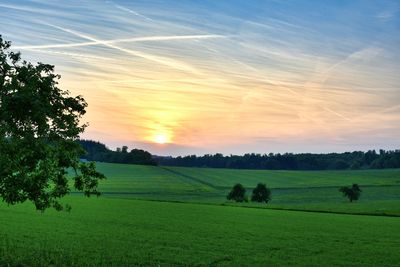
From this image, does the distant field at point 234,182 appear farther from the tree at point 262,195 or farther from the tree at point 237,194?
the tree at point 237,194

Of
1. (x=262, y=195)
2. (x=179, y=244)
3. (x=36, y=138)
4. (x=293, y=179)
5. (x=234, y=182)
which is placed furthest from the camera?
(x=293, y=179)

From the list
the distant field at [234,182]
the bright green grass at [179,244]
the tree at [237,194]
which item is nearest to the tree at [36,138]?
the bright green grass at [179,244]

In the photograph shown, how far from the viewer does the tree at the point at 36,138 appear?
20.9m

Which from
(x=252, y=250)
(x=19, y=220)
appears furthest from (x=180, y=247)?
(x=19, y=220)

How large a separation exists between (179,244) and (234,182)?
142m

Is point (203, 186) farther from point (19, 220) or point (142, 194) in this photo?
point (19, 220)

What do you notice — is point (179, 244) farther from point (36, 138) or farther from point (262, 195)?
point (262, 195)

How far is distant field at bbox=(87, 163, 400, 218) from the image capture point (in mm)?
126269

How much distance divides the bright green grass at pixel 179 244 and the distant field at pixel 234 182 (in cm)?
4878

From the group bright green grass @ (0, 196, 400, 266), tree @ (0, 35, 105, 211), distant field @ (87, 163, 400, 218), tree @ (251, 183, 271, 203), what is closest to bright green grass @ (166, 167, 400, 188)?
distant field @ (87, 163, 400, 218)

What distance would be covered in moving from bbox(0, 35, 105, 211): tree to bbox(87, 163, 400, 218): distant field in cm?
7590

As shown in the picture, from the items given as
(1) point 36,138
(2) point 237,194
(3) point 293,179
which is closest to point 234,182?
(3) point 293,179

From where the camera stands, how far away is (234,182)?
176000mm

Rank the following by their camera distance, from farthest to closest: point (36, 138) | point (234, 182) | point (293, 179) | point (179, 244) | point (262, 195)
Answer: point (293, 179) → point (234, 182) → point (262, 195) → point (179, 244) → point (36, 138)
